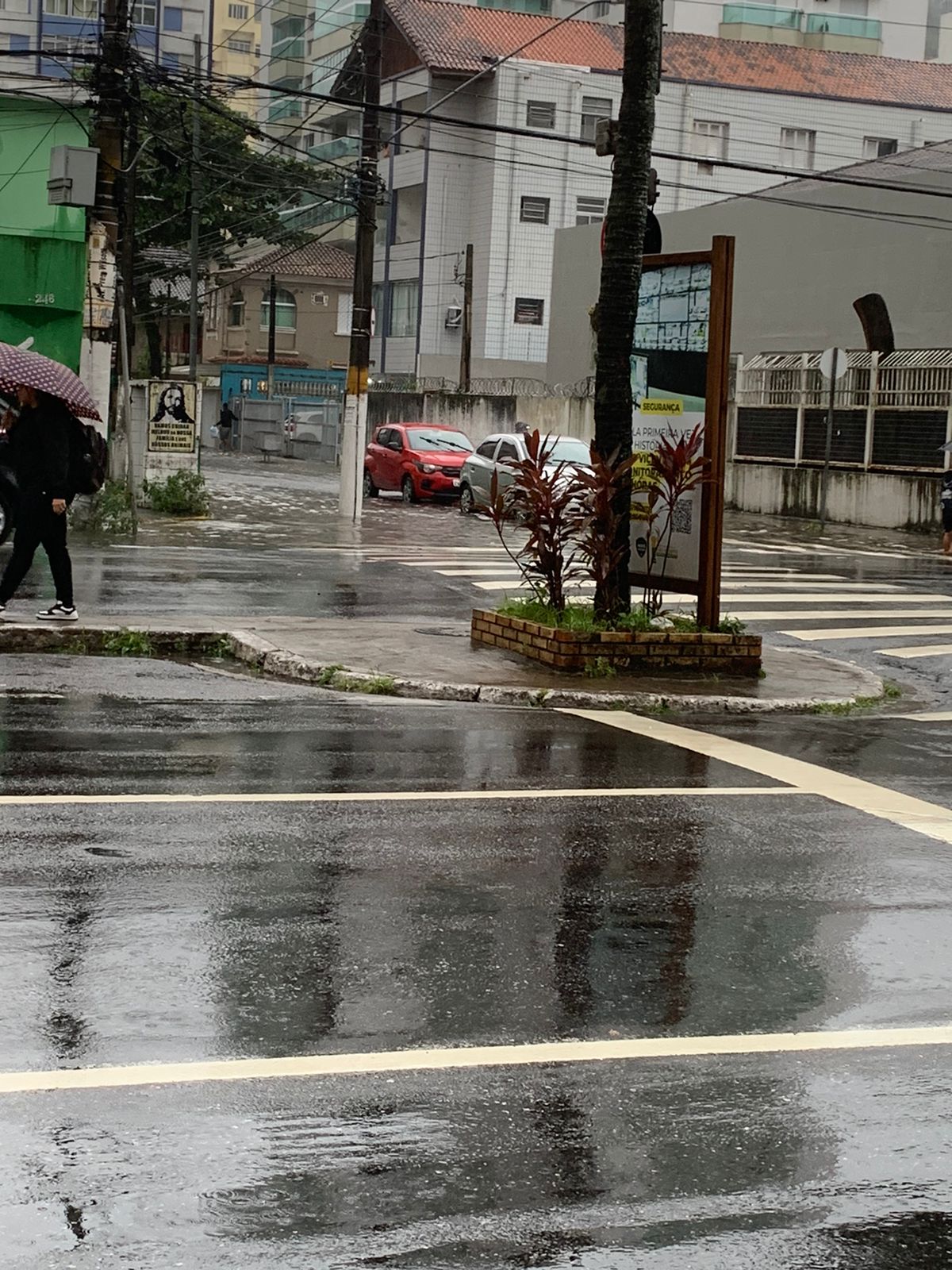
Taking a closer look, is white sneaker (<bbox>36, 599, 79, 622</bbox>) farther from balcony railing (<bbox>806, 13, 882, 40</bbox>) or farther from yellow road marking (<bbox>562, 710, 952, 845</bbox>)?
balcony railing (<bbox>806, 13, 882, 40</bbox>)

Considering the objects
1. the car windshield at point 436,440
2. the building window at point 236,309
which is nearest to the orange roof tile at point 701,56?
the building window at point 236,309

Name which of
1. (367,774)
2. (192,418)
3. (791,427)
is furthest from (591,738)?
(791,427)

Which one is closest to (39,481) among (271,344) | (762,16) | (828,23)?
(271,344)

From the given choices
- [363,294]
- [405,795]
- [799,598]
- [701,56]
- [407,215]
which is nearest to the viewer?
Answer: [405,795]

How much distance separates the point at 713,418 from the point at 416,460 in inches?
1000

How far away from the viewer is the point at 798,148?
6694 centimetres

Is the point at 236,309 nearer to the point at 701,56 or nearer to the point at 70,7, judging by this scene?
the point at 70,7

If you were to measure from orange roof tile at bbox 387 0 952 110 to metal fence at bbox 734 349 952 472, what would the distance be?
99.7ft

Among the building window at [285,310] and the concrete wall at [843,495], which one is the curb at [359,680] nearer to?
the concrete wall at [843,495]

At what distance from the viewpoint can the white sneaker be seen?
1288cm

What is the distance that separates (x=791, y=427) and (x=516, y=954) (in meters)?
32.1

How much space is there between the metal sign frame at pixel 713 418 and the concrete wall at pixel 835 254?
2606 cm

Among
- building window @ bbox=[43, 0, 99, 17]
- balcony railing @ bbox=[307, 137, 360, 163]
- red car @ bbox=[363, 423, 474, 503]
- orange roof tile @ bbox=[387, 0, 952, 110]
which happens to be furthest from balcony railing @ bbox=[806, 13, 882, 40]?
red car @ bbox=[363, 423, 474, 503]

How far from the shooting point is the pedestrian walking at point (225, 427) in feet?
231
